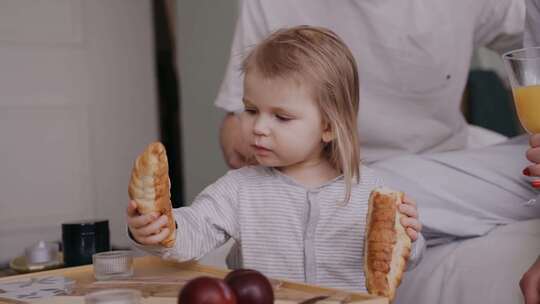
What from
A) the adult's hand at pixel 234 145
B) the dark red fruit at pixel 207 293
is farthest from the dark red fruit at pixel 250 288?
the adult's hand at pixel 234 145

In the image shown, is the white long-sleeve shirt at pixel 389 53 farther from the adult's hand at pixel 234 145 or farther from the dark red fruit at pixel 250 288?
the dark red fruit at pixel 250 288

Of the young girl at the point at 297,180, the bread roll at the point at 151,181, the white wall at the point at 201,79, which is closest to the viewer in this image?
the bread roll at the point at 151,181

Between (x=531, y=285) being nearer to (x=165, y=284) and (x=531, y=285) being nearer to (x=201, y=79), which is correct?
(x=165, y=284)

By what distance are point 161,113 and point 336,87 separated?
2602mm

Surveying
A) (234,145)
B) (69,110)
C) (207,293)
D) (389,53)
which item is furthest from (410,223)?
(69,110)

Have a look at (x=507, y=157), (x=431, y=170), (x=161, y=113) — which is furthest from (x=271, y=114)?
(x=161, y=113)

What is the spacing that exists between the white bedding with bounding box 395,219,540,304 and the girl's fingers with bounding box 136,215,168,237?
2.13ft

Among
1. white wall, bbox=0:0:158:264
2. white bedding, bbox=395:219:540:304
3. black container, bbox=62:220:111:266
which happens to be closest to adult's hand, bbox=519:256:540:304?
white bedding, bbox=395:219:540:304

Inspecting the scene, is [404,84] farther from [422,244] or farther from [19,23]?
[19,23]

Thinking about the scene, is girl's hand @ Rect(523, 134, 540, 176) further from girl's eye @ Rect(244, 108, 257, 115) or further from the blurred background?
the blurred background

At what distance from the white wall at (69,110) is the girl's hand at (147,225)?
1942mm

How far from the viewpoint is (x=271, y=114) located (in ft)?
4.89

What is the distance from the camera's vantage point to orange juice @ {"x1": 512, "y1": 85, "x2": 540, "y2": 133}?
4.59 ft

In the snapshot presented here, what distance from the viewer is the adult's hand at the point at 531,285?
143 cm
